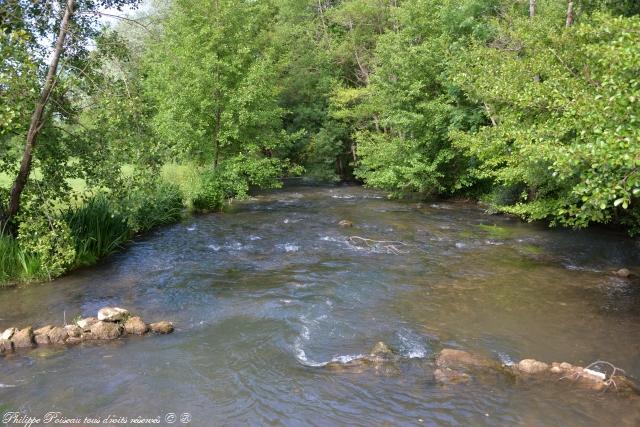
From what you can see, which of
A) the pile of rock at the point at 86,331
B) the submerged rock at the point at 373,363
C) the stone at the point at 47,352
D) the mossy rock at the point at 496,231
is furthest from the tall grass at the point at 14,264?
the mossy rock at the point at 496,231

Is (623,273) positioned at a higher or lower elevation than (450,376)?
higher

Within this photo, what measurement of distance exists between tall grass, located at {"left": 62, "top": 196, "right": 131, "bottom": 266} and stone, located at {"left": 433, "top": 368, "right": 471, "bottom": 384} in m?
9.52

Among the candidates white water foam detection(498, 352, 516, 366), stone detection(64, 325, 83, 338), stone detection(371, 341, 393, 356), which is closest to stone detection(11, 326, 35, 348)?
stone detection(64, 325, 83, 338)

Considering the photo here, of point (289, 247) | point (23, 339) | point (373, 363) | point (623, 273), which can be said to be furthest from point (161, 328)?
point (623, 273)

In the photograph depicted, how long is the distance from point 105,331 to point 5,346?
4.98 ft

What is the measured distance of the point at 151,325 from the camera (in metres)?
8.78

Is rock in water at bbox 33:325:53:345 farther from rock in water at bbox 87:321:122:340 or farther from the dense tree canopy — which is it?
the dense tree canopy

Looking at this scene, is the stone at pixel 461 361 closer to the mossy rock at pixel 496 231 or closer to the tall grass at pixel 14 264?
the tall grass at pixel 14 264

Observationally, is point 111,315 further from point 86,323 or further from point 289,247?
point 289,247

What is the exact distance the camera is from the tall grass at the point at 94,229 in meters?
12.7

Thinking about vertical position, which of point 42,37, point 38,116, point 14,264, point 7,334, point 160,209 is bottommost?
point 7,334

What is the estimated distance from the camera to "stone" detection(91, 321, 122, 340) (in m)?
8.34

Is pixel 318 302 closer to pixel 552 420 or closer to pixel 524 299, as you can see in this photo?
pixel 524 299

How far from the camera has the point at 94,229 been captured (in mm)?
13570
